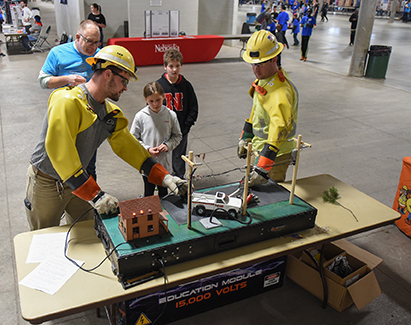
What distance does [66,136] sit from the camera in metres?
2.19

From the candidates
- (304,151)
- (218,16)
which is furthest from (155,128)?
(218,16)

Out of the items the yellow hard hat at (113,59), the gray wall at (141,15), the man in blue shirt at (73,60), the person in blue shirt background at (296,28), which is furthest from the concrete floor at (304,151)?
the person in blue shirt background at (296,28)

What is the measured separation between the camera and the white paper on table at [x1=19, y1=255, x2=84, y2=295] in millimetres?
2006

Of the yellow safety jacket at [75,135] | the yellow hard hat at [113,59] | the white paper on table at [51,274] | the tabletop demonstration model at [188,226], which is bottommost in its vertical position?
the white paper on table at [51,274]

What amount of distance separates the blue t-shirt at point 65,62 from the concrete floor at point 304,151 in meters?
1.59

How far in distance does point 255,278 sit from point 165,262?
3.74 feet

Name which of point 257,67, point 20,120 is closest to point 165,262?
point 257,67

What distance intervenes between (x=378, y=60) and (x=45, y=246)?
11.1 metres

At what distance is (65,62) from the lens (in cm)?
384

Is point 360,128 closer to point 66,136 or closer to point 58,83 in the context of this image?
point 58,83

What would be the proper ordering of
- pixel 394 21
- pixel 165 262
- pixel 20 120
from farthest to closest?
pixel 394 21, pixel 20 120, pixel 165 262

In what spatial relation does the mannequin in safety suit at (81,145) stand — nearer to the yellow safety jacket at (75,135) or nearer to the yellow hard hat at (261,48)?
the yellow safety jacket at (75,135)

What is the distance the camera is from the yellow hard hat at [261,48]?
2812 millimetres

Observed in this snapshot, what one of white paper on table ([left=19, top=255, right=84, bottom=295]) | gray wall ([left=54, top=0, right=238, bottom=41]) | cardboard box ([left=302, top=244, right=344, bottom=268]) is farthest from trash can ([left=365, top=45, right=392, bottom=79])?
white paper on table ([left=19, top=255, right=84, bottom=295])
